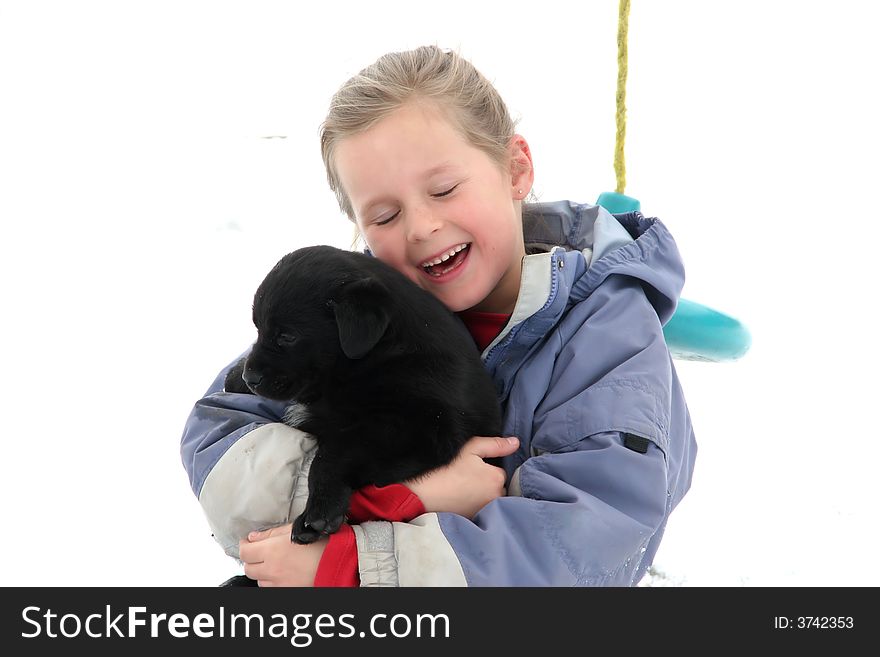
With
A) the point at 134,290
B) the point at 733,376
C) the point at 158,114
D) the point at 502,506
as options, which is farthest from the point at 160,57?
the point at 502,506

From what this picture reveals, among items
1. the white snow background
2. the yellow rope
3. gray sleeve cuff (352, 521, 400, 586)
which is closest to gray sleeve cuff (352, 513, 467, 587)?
gray sleeve cuff (352, 521, 400, 586)

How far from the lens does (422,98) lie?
1.71m

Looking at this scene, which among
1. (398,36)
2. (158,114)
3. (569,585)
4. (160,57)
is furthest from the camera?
(158,114)

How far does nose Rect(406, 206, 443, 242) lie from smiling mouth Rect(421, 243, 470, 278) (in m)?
0.07

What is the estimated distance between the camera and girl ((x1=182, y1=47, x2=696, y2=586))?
1340mm

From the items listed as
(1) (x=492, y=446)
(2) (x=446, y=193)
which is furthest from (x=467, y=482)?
(2) (x=446, y=193)

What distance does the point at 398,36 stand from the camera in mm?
3178

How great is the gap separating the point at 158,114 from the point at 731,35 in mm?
2755

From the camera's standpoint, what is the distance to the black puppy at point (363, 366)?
1401 mm

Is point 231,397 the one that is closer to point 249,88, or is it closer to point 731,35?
point 249,88

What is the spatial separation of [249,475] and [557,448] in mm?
568

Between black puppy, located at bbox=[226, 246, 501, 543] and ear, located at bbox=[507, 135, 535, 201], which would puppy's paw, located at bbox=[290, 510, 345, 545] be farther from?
ear, located at bbox=[507, 135, 535, 201]

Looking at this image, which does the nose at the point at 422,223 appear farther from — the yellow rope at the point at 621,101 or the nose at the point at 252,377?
the yellow rope at the point at 621,101

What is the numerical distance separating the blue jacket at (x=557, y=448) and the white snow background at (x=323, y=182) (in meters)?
1.20
